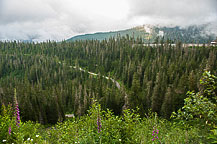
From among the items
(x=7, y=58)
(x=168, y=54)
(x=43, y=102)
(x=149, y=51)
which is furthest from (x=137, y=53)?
(x=7, y=58)

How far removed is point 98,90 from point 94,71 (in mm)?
59195

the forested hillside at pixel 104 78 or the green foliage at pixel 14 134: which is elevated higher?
the green foliage at pixel 14 134

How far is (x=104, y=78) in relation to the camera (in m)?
110

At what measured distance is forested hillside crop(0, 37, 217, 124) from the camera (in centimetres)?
5669

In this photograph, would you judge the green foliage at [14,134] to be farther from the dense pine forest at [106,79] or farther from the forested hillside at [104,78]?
the forested hillside at [104,78]

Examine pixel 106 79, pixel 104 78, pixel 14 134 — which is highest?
pixel 14 134

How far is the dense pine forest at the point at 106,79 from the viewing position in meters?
55.2

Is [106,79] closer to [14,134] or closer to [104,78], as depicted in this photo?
[104,78]

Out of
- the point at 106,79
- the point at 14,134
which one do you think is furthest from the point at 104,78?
the point at 14,134

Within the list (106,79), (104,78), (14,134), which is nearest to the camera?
(14,134)

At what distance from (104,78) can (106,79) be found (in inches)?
86.5

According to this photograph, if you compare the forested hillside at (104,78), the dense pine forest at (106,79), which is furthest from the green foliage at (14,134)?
the forested hillside at (104,78)

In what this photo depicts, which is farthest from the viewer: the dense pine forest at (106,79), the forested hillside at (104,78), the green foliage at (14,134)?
the forested hillside at (104,78)

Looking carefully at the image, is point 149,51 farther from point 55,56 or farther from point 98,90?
point 55,56
